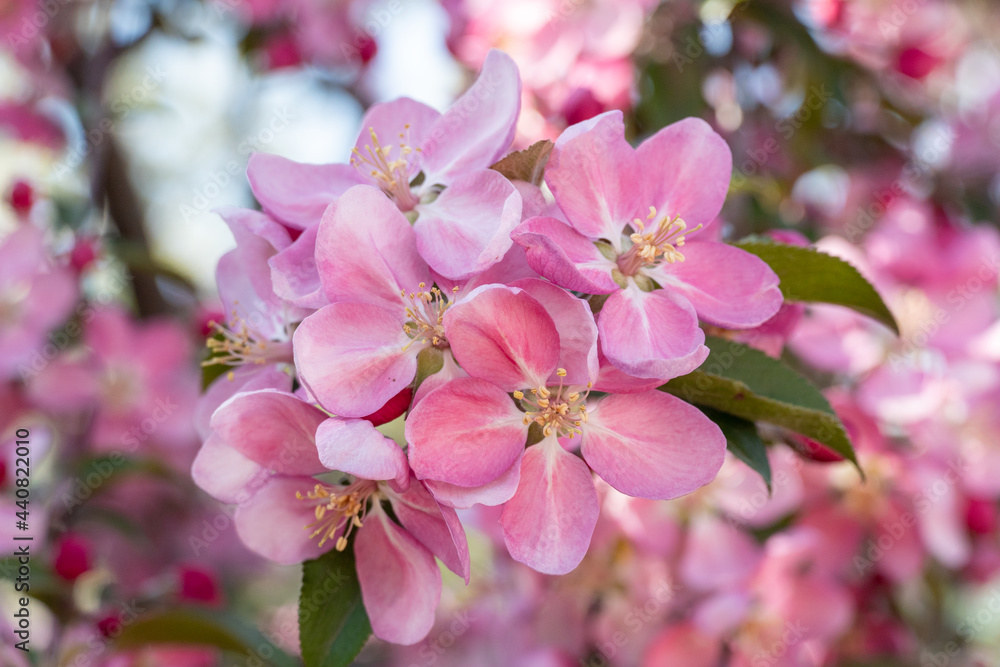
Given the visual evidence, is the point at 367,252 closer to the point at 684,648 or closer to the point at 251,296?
the point at 251,296

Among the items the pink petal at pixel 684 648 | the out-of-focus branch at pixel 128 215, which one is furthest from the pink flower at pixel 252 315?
the out-of-focus branch at pixel 128 215

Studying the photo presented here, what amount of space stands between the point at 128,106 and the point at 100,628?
4.19ft

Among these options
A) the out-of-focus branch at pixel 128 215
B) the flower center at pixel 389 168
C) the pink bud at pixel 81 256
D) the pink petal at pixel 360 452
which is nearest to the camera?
the pink petal at pixel 360 452

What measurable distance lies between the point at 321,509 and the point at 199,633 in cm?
56

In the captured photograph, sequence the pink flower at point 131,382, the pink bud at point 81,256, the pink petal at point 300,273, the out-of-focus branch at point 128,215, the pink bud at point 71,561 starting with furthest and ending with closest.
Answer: the out-of-focus branch at point 128,215 < the pink flower at point 131,382 < the pink bud at point 81,256 < the pink bud at point 71,561 < the pink petal at point 300,273

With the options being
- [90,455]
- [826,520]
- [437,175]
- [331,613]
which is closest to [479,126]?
[437,175]

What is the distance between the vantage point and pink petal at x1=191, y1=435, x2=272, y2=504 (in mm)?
885

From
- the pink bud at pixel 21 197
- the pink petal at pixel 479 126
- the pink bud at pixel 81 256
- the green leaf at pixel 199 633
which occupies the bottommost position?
the green leaf at pixel 199 633

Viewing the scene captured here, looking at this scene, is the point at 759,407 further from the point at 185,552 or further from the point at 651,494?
the point at 185,552

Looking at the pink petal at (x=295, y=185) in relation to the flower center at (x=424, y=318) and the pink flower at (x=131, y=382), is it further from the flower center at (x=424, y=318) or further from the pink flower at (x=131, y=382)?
the pink flower at (x=131, y=382)

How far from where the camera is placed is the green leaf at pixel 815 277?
0.90 metres

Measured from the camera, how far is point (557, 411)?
0.79 metres

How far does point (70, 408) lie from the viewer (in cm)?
204

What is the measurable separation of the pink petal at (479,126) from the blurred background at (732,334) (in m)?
0.33
